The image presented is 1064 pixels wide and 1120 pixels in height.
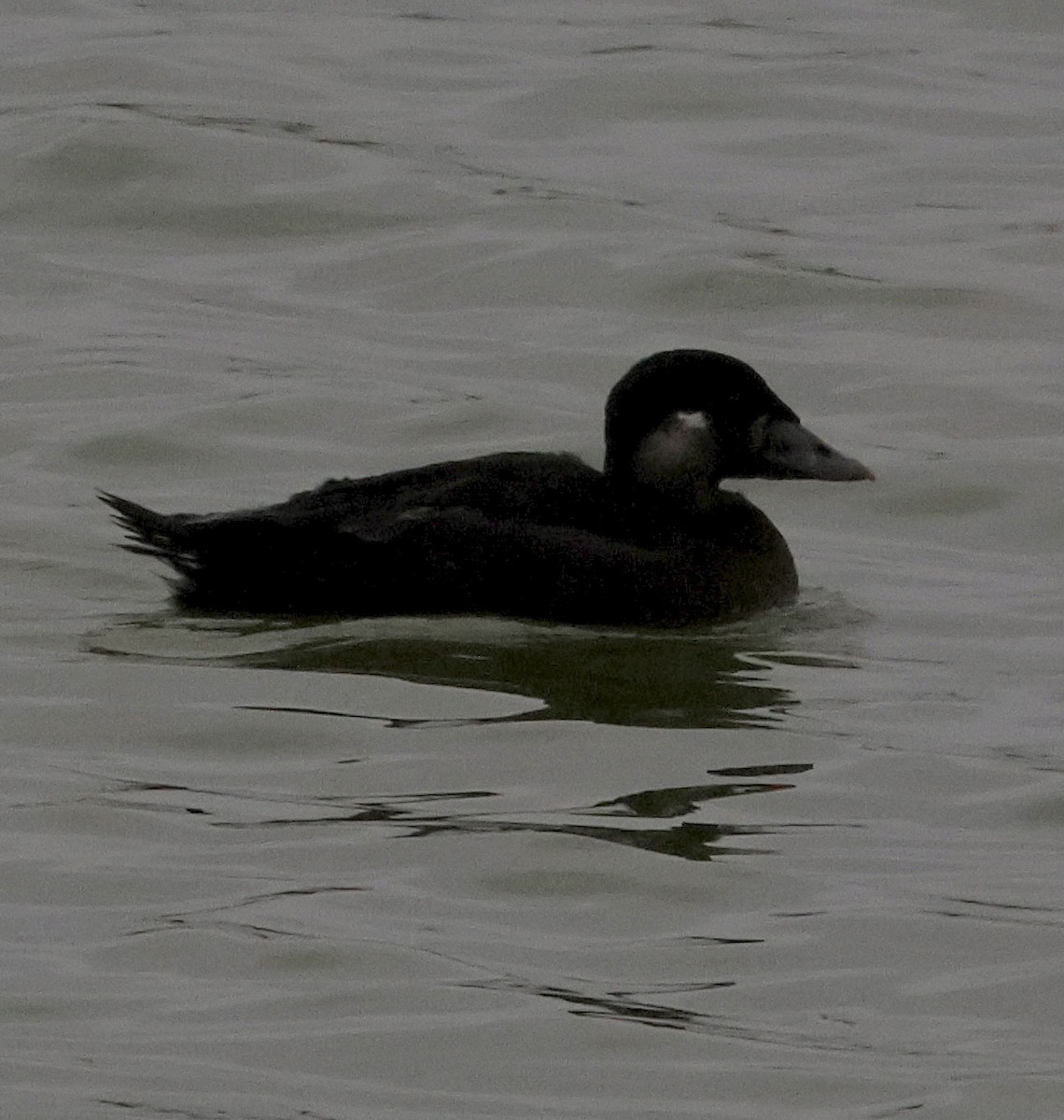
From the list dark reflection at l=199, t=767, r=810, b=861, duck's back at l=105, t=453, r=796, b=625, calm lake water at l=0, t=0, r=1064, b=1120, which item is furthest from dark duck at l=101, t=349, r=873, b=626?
dark reflection at l=199, t=767, r=810, b=861

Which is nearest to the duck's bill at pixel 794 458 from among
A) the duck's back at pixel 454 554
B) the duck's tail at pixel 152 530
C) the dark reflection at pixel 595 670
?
the duck's back at pixel 454 554

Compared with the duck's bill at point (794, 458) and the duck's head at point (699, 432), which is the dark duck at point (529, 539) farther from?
the duck's bill at point (794, 458)

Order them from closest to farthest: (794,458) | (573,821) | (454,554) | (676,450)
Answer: (573,821) < (454,554) < (676,450) < (794,458)

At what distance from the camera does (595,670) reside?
8617 millimetres

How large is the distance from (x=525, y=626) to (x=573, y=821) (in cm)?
186

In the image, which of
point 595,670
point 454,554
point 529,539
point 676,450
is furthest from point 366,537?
point 676,450

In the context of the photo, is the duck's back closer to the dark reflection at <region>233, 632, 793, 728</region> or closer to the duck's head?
the dark reflection at <region>233, 632, 793, 728</region>

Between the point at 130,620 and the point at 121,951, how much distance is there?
313 cm

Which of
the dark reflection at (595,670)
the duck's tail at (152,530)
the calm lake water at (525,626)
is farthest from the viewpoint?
the duck's tail at (152,530)

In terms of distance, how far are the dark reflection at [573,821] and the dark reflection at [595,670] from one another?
2.61 ft

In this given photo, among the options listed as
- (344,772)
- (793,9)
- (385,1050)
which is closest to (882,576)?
(344,772)

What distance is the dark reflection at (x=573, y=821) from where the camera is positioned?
22.8ft

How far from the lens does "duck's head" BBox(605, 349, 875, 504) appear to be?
932 cm

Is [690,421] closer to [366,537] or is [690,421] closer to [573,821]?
[366,537]
